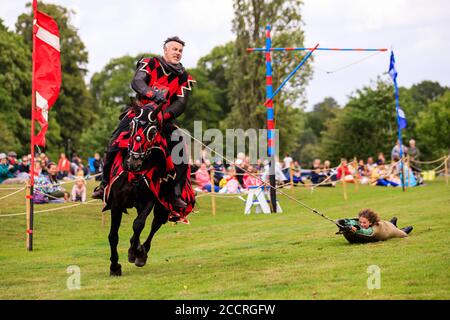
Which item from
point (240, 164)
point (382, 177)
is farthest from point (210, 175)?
point (382, 177)

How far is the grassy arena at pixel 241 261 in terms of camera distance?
27.6 feet

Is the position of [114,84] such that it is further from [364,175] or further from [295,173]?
[295,173]

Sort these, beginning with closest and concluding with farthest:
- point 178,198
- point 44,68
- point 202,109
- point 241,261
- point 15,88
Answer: point 178,198
point 241,261
point 44,68
point 15,88
point 202,109

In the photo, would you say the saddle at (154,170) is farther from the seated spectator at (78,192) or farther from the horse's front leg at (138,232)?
the seated spectator at (78,192)

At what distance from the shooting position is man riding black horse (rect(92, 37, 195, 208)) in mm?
10570

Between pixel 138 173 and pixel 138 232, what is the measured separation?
899 mm

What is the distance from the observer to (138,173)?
1016 cm

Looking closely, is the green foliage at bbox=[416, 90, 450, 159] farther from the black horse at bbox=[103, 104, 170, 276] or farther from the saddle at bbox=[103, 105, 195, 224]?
the black horse at bbox=[103, 104, 170, 276]

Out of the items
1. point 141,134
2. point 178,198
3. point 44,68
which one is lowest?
point 178,198

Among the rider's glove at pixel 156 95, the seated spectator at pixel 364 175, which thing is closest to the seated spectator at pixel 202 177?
the seated spectator at pixel 364 175

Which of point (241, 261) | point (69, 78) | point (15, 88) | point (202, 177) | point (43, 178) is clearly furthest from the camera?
point (69, 78)

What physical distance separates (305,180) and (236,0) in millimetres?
25721

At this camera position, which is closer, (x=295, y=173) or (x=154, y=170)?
(x=154, y=170)
